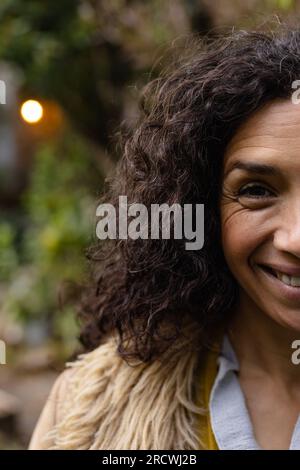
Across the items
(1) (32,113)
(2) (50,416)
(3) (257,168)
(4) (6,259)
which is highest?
(1) (32,113)

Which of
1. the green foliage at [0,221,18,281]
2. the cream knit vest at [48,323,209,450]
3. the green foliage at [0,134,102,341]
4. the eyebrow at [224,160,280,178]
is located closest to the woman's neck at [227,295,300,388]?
the cream knit vest at [48,323,209,450]

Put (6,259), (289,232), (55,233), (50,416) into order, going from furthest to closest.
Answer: (6,259) < (55,233) < (50,416) < (289,232)

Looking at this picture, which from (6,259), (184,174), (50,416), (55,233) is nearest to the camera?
(184,174)

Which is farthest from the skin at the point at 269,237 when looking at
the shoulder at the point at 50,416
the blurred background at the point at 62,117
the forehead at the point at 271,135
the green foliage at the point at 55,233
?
the green foliage at the point at 55,233

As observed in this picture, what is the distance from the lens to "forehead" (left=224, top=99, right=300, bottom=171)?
1.28 metres

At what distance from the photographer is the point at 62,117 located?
18.4ft

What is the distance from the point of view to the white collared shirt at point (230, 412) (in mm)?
1411

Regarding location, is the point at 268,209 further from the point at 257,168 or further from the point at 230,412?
the point at 230,412

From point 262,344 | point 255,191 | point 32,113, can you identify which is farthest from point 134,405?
point 32,113

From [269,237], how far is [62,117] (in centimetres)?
450

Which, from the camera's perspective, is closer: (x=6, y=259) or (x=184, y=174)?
(x=184, y=174)

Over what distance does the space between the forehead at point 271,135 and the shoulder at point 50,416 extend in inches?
26.9

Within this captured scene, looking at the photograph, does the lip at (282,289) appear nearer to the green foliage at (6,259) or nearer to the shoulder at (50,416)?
the shoulder at (50,416)

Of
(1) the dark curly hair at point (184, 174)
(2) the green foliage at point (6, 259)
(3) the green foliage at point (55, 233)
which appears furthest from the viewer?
(2) the green foliage at point (6, 259)
